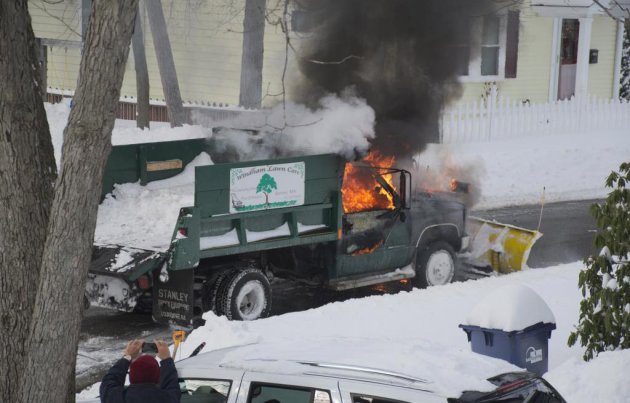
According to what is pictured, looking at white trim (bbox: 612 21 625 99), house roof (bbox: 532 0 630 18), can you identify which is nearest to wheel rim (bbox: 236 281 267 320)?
house roof (bbox: 532 0 630 18)

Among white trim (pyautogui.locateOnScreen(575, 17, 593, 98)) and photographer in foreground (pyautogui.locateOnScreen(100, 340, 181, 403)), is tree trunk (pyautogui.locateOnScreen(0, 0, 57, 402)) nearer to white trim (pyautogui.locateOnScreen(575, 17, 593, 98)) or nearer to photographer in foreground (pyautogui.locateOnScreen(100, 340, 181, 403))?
photographer in foreground (pyautogui.locateOnScreen(100, 340, 181, 403))

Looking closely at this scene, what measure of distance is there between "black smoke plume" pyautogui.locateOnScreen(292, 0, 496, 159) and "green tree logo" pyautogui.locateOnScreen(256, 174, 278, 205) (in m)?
3.59

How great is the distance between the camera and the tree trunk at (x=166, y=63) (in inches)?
891

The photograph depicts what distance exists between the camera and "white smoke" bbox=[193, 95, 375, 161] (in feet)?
44.0

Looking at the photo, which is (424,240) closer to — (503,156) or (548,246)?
(548,246)

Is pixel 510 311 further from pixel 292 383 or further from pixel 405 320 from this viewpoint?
pixel 292 383

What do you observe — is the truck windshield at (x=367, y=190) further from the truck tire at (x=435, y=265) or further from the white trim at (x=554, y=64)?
the white trim at (x=554, y=64)

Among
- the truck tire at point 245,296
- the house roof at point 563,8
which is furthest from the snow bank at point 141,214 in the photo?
the house roof at point 563,8

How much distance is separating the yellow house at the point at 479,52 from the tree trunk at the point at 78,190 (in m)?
18.0

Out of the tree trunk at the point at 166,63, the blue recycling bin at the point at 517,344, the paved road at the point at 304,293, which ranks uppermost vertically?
the tree trunk at the point at 166,63

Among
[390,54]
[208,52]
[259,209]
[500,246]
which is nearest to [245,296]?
[259,209]

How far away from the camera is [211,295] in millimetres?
12133

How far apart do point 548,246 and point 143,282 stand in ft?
26.7

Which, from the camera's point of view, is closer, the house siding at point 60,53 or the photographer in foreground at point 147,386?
the photographer in foreground at point 147,386
